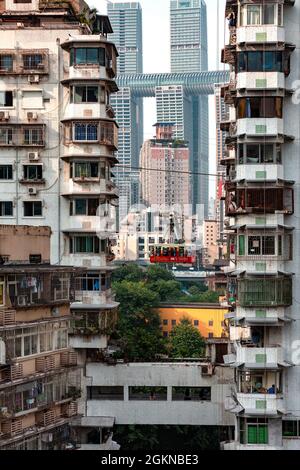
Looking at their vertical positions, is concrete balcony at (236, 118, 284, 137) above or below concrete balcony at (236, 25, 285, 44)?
below

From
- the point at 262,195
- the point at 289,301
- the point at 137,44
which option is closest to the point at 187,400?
the point at 289,301

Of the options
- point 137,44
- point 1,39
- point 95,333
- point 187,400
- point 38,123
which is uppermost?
point 137,44

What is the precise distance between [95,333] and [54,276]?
4605 mm

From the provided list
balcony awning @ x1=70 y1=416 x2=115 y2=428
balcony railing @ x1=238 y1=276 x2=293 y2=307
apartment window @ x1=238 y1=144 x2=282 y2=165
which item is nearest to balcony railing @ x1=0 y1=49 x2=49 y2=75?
apartment window @ x1=238 y1=144 x2=282 y2=165

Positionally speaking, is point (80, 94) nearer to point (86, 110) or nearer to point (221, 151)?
point (86, 110)

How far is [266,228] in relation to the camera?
58.4ft

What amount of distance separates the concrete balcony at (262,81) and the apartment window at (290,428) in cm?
675

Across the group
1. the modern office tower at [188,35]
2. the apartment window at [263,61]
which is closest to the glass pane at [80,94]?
the apartment window at [263,61]

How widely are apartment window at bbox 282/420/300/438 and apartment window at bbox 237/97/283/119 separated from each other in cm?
618

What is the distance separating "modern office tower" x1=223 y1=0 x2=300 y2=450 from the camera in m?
17.7

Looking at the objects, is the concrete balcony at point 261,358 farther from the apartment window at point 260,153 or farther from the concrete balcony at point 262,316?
the apartment window at point 260,153

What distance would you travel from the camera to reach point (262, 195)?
17812 millimetres

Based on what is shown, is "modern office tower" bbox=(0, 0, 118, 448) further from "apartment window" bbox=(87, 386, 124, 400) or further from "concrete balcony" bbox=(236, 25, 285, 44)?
"concrete balcony" bbox=(236, 25, 285, 44)

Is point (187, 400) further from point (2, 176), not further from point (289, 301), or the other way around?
point (2, 176)
